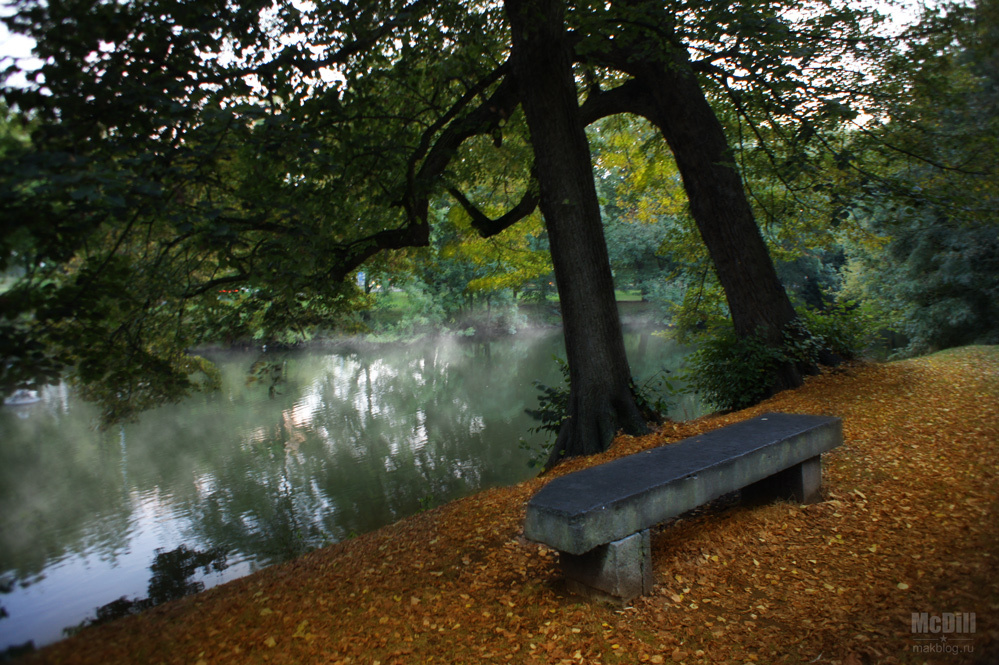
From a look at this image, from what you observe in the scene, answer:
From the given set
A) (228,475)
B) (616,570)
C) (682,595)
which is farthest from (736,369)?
Result: (228,475)

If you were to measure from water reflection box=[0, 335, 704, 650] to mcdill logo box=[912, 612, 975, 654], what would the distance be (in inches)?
156

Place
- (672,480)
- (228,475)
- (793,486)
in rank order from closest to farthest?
(672,480), (793,486), (228,475)

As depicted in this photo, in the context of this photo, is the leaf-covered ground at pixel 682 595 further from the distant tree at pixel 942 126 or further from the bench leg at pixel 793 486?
the distant tree at pixel 942 126

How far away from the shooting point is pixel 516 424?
520 inches

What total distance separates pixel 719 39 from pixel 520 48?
6.95 feet

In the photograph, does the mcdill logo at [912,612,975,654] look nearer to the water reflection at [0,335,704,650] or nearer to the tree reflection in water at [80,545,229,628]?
the water reflection at [0,335,704,650]

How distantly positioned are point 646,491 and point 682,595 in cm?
60

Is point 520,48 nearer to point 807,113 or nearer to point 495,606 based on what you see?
point 807,113

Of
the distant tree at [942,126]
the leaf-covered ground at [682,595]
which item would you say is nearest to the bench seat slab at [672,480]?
the leaf-covered ground at [682,595]

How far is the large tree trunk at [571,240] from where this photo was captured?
21.6 ft

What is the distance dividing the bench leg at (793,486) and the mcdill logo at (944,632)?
154 cm

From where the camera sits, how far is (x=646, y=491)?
3223 millimetres

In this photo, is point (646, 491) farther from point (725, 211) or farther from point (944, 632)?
point (725, 211)

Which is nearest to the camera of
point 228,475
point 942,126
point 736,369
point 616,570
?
point 616,570
